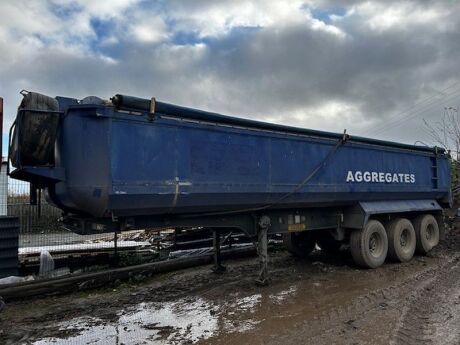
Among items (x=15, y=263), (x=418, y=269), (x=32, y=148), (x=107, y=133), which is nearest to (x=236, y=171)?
(x=107, y=133)

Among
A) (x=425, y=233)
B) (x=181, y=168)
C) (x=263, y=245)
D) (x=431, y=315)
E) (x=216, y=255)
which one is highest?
(x=181, y=168)

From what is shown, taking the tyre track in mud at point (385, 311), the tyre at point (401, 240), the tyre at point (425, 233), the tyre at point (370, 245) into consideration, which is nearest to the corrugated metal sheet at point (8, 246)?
the tyre track in mud at point (385, 311)

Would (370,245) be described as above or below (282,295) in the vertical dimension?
above

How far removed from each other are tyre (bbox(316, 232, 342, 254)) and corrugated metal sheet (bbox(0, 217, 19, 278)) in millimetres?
6503

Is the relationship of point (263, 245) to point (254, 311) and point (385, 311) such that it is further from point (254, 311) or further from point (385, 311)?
point (385, 311)

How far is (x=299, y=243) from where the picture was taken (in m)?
10.7

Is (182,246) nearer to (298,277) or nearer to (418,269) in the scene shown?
(298,277)

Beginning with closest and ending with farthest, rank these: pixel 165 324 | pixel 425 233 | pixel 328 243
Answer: pixel 165 324 < pixel 328 243 < pixel 425 233

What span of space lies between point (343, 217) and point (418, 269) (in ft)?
6.31

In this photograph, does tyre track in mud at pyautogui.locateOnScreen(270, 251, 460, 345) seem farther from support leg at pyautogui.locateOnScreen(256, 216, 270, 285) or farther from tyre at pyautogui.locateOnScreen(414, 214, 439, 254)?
tyre at pyautogui.locateOnScreen(414, 214, 439, 254)

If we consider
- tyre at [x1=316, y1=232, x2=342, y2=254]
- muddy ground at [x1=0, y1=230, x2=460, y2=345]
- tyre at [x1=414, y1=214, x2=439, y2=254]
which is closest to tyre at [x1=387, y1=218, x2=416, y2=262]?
tyre at [x1=414, y1=214, x2=439, y2=254]

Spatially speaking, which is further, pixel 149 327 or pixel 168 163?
pixel 168 163

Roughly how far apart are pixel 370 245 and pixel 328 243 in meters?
1.25

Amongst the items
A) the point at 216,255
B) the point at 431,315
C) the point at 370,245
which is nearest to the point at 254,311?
the point at 431,315
